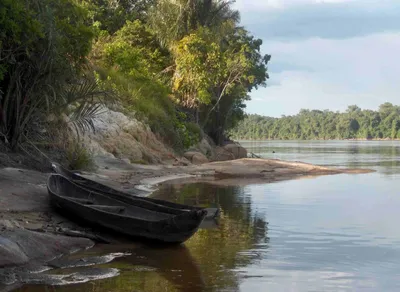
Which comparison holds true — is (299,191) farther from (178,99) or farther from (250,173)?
(178,99)

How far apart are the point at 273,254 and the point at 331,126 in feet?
513

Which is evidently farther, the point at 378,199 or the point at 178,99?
the point at 178,99

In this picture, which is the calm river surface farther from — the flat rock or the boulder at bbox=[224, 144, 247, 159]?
the boulder at bbox=[224, 144, 247, 159]

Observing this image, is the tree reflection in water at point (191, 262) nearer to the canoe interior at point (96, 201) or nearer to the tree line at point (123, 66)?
the canoe interior at point (96, 201)

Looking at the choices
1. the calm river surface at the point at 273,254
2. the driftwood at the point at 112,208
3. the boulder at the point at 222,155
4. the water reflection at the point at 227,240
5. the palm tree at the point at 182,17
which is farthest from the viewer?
the boulder at the point at 222,155

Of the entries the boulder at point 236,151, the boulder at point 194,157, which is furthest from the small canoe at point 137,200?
the boulder at point 236,151

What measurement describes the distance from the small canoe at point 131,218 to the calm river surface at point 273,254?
0.31 metres

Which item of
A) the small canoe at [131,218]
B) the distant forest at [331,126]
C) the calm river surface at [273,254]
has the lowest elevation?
the calm river surface at [273,254]

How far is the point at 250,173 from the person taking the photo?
3027 cm

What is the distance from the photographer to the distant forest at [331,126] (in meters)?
151

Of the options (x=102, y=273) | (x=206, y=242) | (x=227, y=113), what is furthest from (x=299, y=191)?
(x=227, y=113)

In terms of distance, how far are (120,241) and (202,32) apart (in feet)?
101

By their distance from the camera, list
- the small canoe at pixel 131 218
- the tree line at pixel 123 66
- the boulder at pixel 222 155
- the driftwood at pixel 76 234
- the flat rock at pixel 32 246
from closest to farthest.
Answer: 1. the flat rock at pixel 32 246
2. the small canoe at pixel 131 218
3. the driftwood at pixel 76 234
4. the tree line at pixel 123 66
5. the boulder at pixel 222 155

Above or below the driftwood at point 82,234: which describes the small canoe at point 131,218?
above
